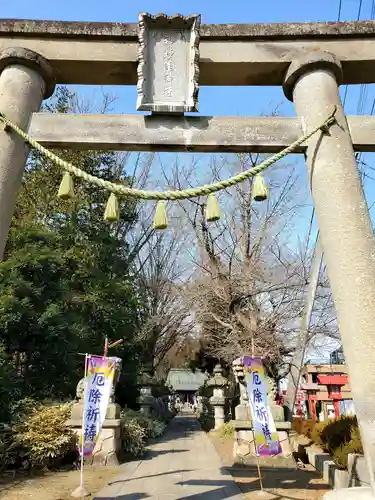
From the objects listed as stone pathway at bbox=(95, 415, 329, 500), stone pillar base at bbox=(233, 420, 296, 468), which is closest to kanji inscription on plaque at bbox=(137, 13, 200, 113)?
stone pathway at bbox=(95, 415, 329, 500)

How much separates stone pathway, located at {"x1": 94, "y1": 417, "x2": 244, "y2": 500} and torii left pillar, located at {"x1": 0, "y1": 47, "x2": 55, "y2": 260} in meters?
4.56

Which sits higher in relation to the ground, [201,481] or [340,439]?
[340,439]

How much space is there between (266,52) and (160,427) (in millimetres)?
14228

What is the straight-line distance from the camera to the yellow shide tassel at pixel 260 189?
4516 millimetres

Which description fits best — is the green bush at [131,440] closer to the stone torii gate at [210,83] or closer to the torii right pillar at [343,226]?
the stone torii gate at [210,83]

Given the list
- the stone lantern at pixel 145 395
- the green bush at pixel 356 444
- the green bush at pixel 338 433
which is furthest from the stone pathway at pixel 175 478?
the stone lantern at pixel 145 395

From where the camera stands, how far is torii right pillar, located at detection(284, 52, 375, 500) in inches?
144

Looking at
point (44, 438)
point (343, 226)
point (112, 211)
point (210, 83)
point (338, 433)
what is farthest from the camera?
point (44, 438)

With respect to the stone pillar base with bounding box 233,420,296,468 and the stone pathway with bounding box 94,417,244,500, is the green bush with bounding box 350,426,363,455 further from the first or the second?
the stone pillar base with bounding box 233,420,296,468

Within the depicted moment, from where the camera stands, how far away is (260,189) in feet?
14.9

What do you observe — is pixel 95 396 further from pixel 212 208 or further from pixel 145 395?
pixel 145 395

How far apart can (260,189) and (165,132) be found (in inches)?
49.2

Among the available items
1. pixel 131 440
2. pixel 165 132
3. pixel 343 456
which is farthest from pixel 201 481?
pixel 165 132

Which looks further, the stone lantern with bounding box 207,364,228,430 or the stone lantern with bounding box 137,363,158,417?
the stone lantern with bounding box 207,364,228,430
